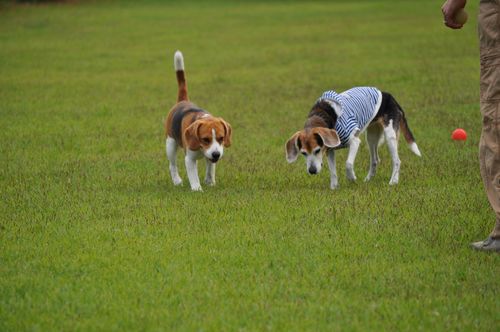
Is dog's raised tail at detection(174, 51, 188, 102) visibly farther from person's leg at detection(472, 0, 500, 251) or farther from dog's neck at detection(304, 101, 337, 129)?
person's leg at detection(472, 0, 500, 251)

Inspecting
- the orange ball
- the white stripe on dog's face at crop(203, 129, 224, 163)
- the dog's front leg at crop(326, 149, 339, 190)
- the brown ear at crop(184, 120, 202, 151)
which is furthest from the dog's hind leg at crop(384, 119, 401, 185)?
the orange ball

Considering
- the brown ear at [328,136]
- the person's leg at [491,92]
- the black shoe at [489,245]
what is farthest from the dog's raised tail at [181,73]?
the black shoe at [489,245]

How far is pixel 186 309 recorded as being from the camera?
21.6ft

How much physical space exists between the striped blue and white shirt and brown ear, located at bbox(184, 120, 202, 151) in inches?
60.3

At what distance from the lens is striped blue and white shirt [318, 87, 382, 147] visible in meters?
10.6

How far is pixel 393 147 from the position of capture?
430 inches

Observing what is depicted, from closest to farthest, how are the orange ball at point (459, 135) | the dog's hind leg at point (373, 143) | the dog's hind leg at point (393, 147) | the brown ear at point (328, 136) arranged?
1. the brown ear at point (328, 136)
2. the dog's hind leg at point (393, 147)
3. the dog's hind leg at point (373, 143)
4. the orange ball at point (459, 135)

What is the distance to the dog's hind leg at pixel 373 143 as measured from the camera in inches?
448

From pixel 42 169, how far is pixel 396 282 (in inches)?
248

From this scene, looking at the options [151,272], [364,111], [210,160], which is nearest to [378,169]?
[364,111]

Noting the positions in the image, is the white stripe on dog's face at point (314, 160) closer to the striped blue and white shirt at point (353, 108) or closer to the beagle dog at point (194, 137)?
the striped blue and white shirt at point (353, 108)

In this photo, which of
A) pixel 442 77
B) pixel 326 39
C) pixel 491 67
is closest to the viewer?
pixel 491 67

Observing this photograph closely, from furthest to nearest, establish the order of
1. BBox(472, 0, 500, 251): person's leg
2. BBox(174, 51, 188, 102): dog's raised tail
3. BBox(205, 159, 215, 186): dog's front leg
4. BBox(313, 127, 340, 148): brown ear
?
1. BBox(174, 51, 188, 102): dog's raised tail
2. BBox(205, 159, 215, 186): dog's front leg
3. BBox(313, 127, 340, 148): brown ear
4. BBox(472, 0, 500, 251): person's leg

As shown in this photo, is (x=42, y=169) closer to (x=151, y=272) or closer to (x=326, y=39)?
(x=151, y=272)
